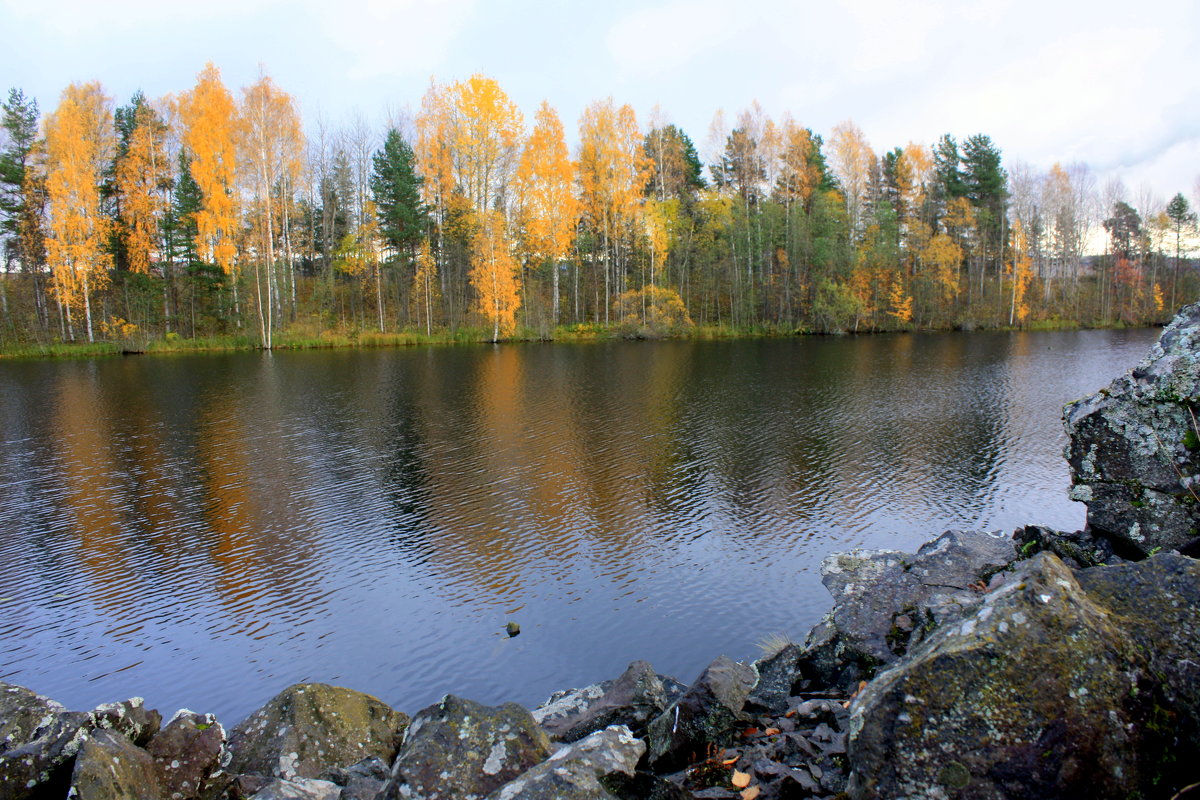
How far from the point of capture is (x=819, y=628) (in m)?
6.91

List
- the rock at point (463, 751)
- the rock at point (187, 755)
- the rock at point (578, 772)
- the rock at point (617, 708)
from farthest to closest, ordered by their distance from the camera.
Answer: the rock at point (617, 708) < the rock at point (187, 755) < the rock at point (463, 751) < the rock at point (578, 772)

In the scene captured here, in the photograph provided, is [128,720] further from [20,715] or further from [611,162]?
[611,162]

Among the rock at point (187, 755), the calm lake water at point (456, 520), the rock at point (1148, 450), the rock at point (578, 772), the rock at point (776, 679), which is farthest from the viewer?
the calm lake water at point (456, 520)

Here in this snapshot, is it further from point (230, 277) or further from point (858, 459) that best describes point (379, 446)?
point (230, 277)

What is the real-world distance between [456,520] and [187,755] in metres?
8.56

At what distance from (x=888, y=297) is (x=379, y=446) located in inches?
2314

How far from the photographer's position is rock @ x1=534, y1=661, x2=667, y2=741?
19.0 ft

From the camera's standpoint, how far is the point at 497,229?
5284 cm

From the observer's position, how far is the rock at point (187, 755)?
4.49 meters

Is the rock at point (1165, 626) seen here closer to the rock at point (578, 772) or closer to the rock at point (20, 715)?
the rock at point (578, 772)

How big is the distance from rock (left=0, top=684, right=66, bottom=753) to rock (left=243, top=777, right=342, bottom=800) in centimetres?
197

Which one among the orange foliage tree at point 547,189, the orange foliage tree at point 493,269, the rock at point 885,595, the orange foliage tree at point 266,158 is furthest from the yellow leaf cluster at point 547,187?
the rock at point 885,595

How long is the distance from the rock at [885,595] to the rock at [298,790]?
13.9ft

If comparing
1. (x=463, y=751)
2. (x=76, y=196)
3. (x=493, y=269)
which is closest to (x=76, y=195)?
(x=76, y=196)
